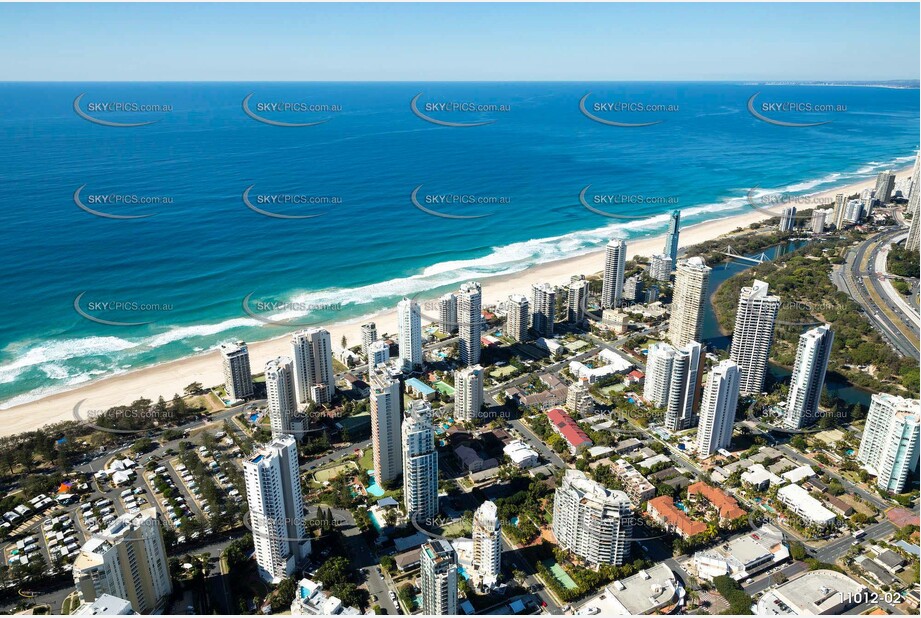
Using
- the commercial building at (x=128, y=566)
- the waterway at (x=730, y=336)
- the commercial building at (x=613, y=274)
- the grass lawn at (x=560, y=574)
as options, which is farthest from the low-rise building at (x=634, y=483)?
the commercial building at (x=613, y=274)

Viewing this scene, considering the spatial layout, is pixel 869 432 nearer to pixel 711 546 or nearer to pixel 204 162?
pixel 711 546

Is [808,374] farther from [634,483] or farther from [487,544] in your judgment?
[487,544]

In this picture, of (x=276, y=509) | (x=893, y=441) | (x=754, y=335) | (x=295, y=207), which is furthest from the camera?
(x=295, y=207)

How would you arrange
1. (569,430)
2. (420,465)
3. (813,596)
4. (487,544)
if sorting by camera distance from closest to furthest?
(813,596), (487,544), (420,465), (569,430)

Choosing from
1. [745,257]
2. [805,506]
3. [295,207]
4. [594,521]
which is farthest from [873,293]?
[295,207]

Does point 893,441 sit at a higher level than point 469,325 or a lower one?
lower
